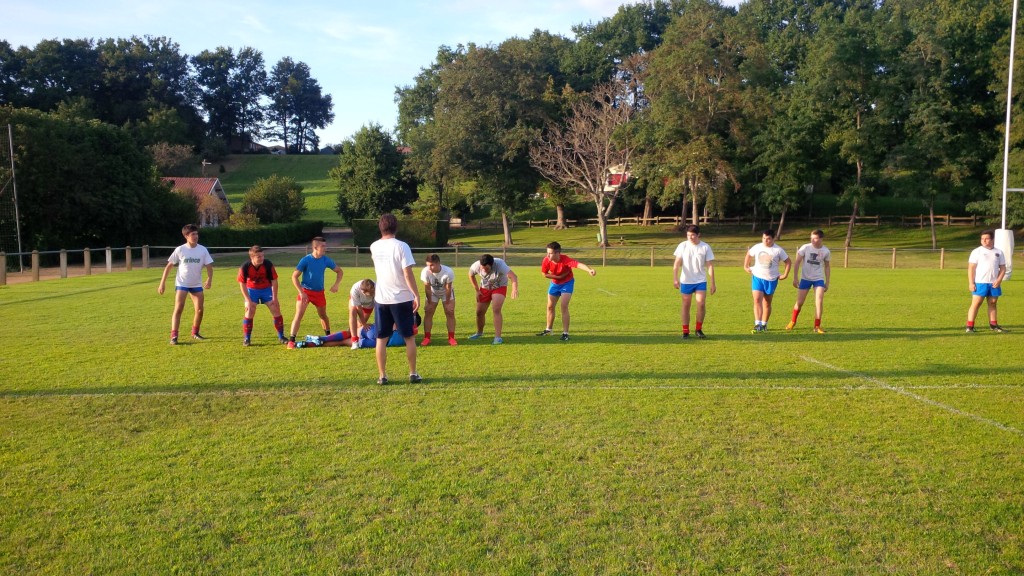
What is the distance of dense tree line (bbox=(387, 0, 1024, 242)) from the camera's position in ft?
155

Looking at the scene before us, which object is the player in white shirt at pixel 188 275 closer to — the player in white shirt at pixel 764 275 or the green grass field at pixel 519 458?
the green grass field at pixel 519 458

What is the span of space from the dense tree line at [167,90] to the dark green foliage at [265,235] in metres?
16.7

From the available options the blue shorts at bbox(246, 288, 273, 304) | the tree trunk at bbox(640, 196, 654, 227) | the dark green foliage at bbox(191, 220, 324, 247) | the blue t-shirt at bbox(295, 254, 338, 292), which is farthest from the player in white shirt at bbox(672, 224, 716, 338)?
the tree trunk at bbox(640, 196, 654, 227)

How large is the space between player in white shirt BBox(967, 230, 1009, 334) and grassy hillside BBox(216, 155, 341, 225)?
214 feet

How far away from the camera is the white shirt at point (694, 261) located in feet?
36.2

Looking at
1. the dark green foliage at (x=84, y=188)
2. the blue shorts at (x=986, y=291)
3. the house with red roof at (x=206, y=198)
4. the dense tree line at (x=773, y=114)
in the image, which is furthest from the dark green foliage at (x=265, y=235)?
the blue shorts at (x=986, y=291)

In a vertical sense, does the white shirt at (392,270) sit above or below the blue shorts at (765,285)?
above

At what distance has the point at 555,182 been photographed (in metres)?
53.3

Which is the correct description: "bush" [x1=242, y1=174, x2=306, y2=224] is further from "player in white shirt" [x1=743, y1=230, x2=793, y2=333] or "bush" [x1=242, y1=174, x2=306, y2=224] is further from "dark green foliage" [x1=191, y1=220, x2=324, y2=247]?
"player in white shirt" [x1=743, y1=230, x2=793, y2=333]

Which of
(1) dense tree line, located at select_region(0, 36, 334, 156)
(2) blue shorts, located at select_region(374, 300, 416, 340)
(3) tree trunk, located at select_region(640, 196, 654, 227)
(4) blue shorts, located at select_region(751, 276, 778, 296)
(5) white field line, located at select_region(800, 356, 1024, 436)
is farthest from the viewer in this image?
(1) dense tree line, located at select_region(0, 36, 334, 156)

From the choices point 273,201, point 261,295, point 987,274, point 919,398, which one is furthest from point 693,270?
point 273,201

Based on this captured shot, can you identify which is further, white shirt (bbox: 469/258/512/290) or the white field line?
white shirt (bbox: 469/258/512/290)

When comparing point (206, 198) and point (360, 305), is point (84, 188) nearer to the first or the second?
point (206, 198)

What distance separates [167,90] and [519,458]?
9669cm
